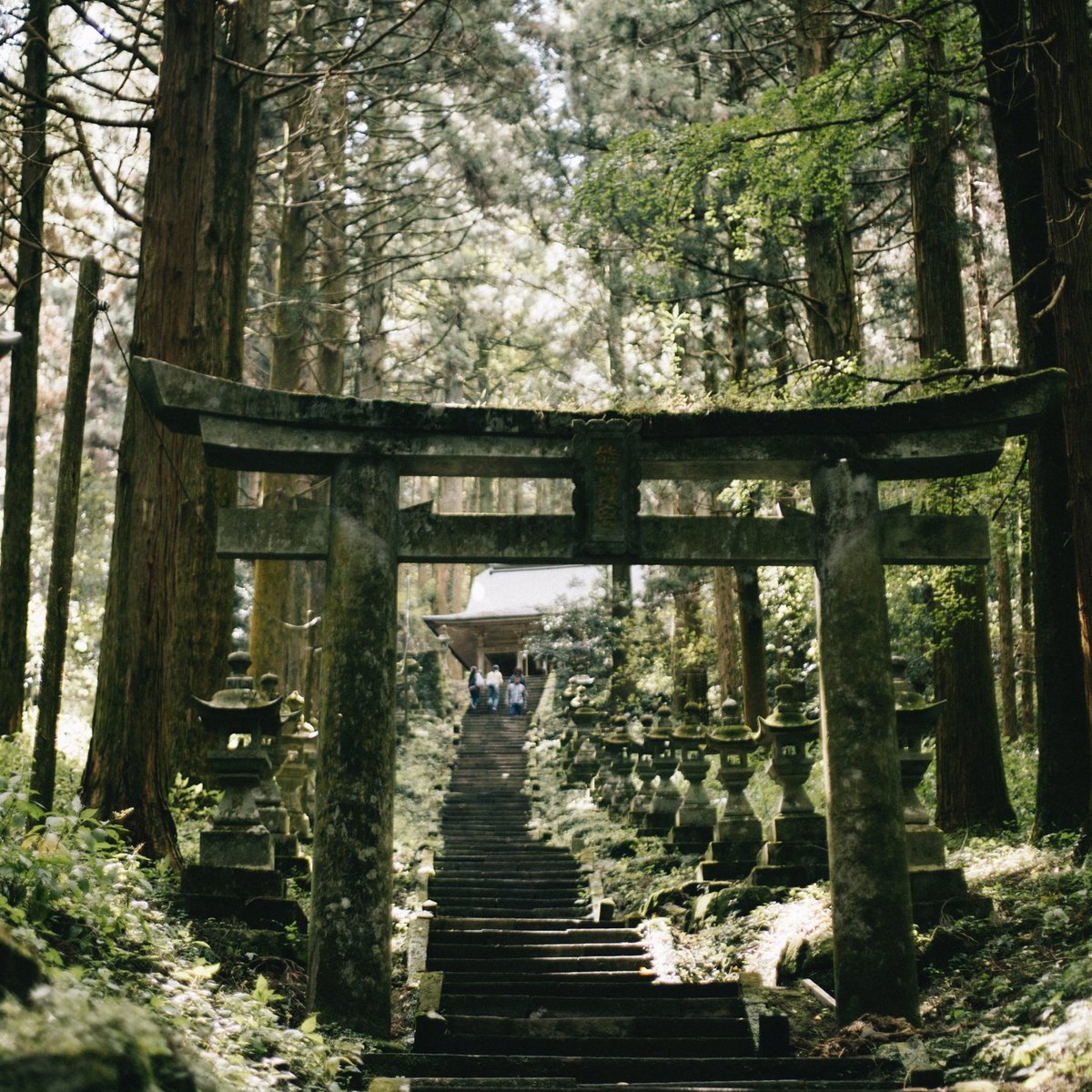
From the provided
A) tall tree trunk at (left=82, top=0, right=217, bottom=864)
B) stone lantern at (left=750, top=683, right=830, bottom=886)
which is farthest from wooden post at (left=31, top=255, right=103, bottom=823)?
stone lantern at (left=750, top=683, right=830, bottom=886)

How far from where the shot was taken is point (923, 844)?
8.11 meters

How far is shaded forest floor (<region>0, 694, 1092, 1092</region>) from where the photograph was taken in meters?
3.04

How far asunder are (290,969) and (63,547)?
328 cm

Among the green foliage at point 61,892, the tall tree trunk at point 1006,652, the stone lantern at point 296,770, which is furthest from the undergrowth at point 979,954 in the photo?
the tall tree trunk at point 1006,652

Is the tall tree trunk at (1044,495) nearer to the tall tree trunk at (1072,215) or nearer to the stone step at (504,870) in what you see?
the tall tree trunk at (1072,215)

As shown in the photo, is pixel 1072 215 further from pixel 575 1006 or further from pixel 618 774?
pixel 618 774

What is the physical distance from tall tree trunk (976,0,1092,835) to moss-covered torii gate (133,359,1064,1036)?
1709mm

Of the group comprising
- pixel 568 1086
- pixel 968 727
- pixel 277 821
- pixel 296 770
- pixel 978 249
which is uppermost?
pixel 978 249

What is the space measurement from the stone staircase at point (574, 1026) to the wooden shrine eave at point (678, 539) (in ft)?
9.23

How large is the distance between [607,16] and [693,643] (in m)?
11.0

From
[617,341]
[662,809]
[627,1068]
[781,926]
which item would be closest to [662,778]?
[662,809]

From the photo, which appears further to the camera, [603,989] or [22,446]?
[22,446]

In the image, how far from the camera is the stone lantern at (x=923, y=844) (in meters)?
7.84

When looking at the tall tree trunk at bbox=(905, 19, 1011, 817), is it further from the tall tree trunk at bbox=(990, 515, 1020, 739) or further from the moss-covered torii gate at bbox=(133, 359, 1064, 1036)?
the tall tree trunk at bbox=(990, 515, 1020, 739)
